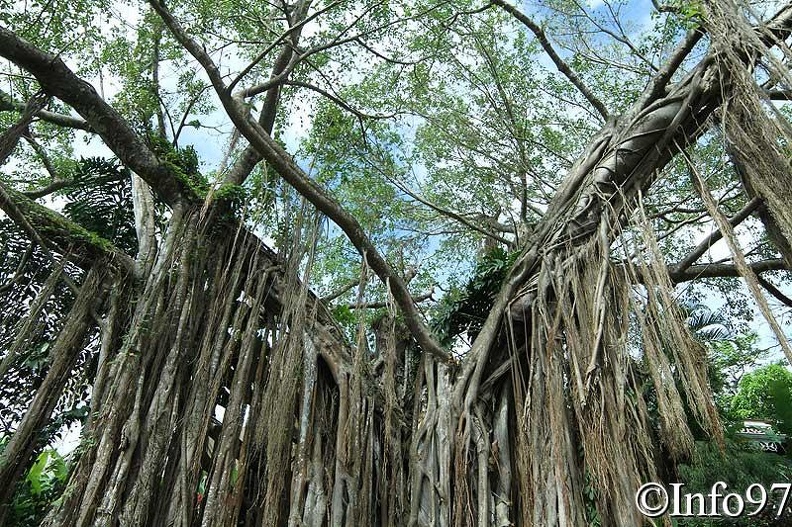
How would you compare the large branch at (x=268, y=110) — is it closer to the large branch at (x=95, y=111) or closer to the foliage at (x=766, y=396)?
the large branch at (x=95, y=111)

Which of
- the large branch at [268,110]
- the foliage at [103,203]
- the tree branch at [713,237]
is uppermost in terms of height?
the large branch at [268,110]

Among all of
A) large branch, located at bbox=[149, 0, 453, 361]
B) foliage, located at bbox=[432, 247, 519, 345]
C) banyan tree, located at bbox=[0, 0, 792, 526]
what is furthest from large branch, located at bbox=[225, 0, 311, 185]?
foliage, located at bbox=[432, 247, 519, 345]

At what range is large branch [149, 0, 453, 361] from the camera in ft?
9.61

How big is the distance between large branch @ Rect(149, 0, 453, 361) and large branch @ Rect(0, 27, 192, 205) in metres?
0.65

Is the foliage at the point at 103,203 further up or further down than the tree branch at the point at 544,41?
further down

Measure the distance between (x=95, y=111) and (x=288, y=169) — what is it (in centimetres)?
122

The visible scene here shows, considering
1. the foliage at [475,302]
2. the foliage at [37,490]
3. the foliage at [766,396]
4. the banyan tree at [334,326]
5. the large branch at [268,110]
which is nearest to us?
the banyan tree at [334,326]

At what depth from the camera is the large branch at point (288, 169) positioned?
2928mm

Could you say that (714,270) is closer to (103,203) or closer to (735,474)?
(735,474)

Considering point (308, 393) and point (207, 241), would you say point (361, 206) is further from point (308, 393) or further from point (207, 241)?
point (308, 393)

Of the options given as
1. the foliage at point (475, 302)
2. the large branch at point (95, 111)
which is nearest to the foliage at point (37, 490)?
the large branch at point (95, 111)

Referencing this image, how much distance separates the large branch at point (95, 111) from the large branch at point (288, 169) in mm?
651

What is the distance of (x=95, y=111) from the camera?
332cm

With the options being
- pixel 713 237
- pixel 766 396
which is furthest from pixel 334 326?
pixel 766 396
